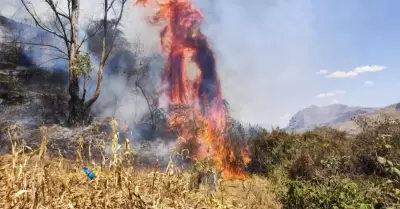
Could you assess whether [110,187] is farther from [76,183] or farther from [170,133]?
[170,133]

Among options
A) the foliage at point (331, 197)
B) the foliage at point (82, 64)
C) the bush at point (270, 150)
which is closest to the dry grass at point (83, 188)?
the foliage at point (331, 197)

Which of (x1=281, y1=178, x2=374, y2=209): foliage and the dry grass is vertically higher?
the dry grass

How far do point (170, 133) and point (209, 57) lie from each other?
5.88m

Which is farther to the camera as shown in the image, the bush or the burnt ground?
the bush

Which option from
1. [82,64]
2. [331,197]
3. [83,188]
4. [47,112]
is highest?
[82,64]

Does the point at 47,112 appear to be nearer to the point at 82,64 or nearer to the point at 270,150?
the point at 82,64

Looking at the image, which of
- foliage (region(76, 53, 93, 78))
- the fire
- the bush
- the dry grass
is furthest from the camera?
the fire

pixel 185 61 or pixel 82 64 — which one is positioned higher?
pixel 185 61

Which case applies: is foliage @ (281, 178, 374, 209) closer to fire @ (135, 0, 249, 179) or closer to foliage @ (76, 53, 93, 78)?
foliage @ (76, 53, 93, 78)

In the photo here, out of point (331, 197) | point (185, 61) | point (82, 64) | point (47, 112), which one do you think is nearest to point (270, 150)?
point (185, 61)

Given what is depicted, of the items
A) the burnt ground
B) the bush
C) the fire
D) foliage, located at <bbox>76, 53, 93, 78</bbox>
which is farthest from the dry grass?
the fire

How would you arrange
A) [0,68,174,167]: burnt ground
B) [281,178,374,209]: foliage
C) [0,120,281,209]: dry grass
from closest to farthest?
[0,120,281,209]: dry grass, [281,178,374,209]: foliage, [0,68,174,167]: burnt ground

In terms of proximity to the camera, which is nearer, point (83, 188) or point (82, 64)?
point (83, 188)

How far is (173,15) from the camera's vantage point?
25562 mm
